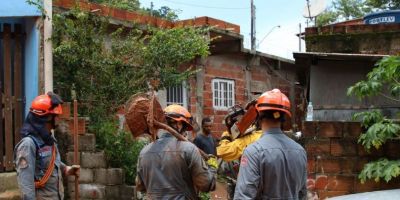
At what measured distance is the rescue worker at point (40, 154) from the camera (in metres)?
4.36

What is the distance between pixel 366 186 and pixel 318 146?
1.94 ft

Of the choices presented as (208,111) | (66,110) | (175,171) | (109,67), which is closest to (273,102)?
(175,171)

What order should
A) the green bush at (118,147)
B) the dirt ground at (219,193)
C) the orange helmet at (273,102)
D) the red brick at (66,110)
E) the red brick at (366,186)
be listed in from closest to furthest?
the orange helmet at (273,102), the red brick at (366,186), the red brick at (66,110), the green bush at (118,147), the dirt ground at (219,193)

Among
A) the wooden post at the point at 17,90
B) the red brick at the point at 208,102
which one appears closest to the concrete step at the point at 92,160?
the wooden post at the point at 17,90

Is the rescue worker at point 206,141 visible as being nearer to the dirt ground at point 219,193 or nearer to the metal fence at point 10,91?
the dirt ground at point 219,193

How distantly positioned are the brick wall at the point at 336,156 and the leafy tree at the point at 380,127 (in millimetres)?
127

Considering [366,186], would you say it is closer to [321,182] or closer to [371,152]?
[371,152]

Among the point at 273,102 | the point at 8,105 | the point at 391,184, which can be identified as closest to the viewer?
the point at 273,102

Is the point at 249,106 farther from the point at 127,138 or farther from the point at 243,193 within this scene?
the point at 127,138

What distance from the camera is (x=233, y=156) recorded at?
5562mm

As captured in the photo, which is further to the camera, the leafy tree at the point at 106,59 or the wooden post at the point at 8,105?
the leafy tree at the point at 106,59

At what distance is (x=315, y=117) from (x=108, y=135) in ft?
10.2

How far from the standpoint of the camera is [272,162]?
3299mm

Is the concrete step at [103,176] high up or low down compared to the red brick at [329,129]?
down
